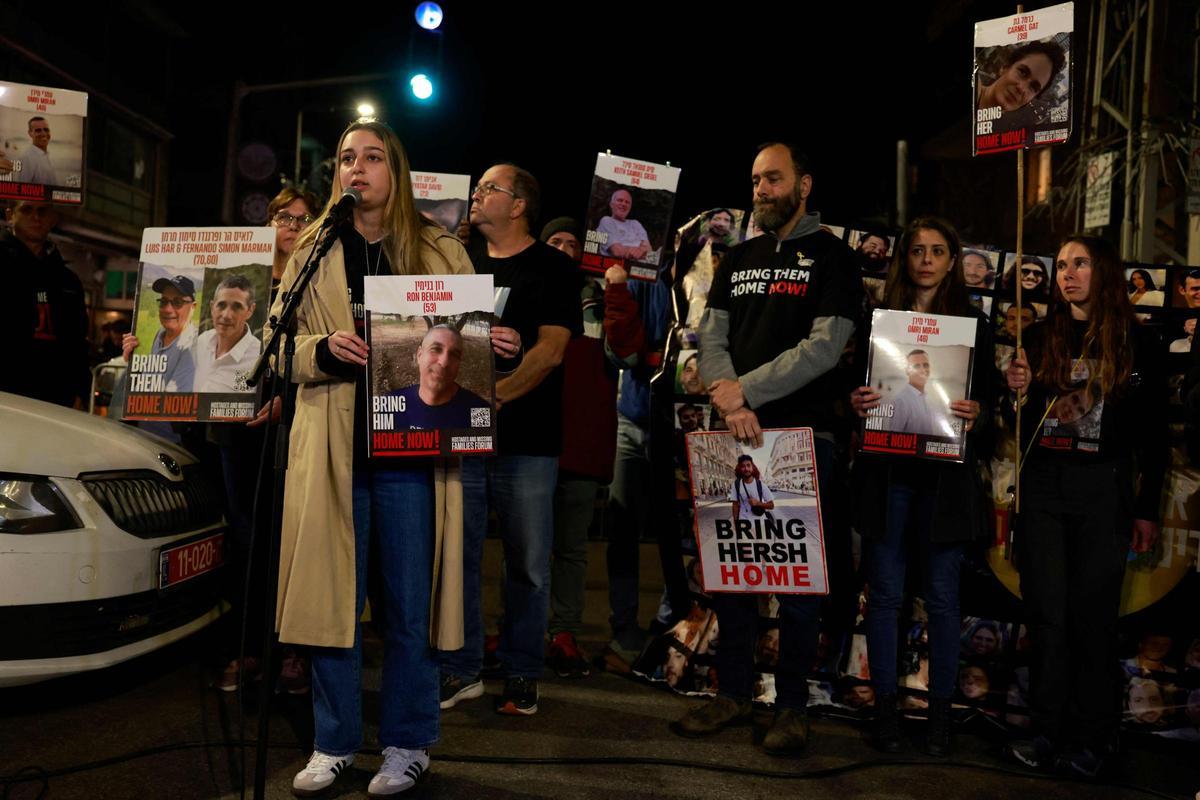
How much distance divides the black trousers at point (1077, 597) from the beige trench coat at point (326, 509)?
89.3 inches

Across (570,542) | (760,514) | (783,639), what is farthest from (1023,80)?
(570,542)

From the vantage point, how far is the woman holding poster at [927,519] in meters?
3.82

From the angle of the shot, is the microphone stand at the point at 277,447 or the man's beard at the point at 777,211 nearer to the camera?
the microphone stand at the point at 277,447

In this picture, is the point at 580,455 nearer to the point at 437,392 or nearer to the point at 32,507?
the point at 437,392

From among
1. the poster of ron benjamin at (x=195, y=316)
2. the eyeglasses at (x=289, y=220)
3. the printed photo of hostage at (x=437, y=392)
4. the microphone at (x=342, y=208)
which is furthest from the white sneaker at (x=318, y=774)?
the eyeglasses at (x=289, y=220)

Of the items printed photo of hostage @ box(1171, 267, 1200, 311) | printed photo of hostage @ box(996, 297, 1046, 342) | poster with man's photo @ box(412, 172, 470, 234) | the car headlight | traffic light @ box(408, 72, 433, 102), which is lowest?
the car headlight

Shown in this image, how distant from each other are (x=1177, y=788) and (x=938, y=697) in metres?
0.86

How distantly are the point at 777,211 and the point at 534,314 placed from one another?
42.6 inches

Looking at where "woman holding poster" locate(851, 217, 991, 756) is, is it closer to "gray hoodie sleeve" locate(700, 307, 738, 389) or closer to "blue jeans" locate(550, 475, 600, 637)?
"gray hoodie sleeve" locate(700, 307, 738, 389)

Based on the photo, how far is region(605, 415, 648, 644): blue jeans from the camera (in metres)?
5.30

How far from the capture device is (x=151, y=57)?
23906 mm

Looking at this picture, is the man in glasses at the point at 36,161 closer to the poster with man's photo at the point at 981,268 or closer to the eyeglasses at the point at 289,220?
the eyeglasses at the point at 289,220

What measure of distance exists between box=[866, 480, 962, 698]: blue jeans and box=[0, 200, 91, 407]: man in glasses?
4276 millimetres

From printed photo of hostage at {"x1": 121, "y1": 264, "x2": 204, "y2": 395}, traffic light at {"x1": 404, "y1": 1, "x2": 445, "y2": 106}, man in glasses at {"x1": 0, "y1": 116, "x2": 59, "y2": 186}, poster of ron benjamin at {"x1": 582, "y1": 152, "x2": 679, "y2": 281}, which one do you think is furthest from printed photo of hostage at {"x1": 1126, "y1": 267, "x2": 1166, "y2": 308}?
traffic light at {"x1": 404, "y1": 1, "x2": 445, "y2": 106}
